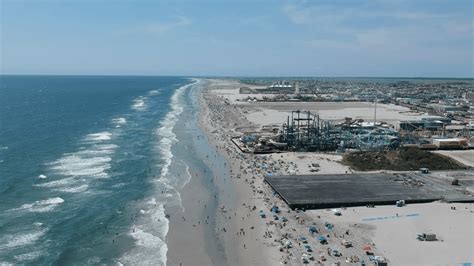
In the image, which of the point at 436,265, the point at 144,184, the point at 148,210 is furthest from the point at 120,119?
the point at 436,265

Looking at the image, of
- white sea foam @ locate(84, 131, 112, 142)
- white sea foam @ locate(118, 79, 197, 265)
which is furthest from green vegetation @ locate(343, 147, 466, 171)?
white sea foam @ locate(84, 131, 112, 142)

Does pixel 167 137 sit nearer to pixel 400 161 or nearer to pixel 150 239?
pixel 400 161

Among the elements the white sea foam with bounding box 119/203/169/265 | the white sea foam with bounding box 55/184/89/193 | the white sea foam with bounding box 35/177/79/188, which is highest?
the white sea foam with bounding box 35/177/79/188

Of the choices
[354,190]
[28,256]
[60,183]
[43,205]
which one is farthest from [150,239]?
[354,190]

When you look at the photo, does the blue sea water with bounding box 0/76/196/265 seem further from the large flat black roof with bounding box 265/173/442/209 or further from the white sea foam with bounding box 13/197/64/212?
the large flat black roof with bounding box 265/173/442/209

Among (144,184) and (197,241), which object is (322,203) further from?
(144,184)

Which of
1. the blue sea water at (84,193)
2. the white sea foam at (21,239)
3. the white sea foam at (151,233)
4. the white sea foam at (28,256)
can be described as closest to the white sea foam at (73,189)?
the blue sea water at (84,193)
